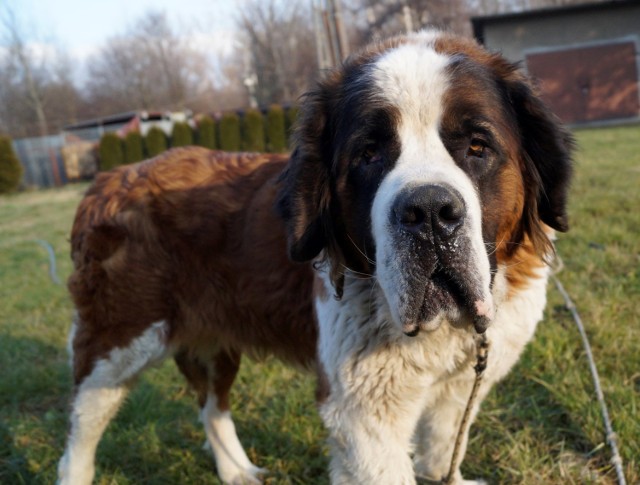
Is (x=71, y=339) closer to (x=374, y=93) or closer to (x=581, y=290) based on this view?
(x=374, y=93)

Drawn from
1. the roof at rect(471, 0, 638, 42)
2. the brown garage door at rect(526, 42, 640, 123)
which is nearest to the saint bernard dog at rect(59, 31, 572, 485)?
the roof at rect(471, 0, 638, 42)

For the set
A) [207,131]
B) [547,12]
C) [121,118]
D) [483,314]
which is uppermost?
[547,12]

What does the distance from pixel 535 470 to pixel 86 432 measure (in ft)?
7.11

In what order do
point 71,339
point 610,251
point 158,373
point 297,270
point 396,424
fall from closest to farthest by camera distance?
point 396,424
point 297,270
point 71,339
point 158,373
point 610,251

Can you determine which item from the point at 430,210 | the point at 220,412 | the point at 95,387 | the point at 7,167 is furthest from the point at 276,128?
the point at 430,210

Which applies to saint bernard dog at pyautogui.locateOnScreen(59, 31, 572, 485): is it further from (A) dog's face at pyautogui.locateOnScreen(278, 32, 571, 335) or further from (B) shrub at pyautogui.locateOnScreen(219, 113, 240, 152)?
(B) shrub at pyautogui.locateOnScreen(219, 113, 240, 152)

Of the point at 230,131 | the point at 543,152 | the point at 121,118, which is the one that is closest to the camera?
the point at 543,152

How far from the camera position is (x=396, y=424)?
7.17ft

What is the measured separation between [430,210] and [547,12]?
90.8 ft

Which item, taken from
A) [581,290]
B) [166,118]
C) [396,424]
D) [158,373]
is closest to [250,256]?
[396,424]

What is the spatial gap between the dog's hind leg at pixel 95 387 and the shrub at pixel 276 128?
2179 cm

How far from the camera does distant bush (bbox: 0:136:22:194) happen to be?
25219 millimetres

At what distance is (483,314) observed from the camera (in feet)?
6.07

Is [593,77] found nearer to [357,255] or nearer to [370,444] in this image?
[357,255]
